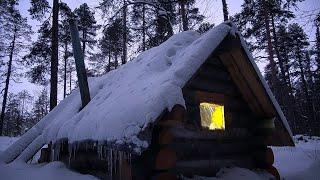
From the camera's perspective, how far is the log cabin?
447cm

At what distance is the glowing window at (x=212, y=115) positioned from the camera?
6.50 meters

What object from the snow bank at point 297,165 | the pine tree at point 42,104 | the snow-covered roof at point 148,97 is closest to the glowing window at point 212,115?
the snow-covered roof at point 148,97

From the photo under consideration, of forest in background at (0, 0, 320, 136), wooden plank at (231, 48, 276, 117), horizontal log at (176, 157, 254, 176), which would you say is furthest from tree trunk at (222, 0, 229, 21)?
horizontal log at (176, 157, 254, 176)

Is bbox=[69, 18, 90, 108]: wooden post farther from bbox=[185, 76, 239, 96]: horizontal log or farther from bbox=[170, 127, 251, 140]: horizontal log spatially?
bbox=[170, 127, 251, 140]: horizontal log

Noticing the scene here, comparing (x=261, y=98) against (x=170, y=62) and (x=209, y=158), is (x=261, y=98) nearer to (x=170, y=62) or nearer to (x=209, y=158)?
(x=209, y=158)

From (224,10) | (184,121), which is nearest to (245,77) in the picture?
(184,121)

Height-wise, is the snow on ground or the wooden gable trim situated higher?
the wooden gable trim

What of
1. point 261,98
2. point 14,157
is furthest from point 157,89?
point 14,157

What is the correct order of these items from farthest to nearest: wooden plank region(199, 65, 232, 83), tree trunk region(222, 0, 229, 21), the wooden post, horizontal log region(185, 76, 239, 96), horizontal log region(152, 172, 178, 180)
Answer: tree trunk region(222, 0, 229, 21) < the wooden post < wooden plank region(199, 65, 232, 83) < horizontal log region(185, 76, 239, 96) < horizontal log region(152, 172, 178, 180)

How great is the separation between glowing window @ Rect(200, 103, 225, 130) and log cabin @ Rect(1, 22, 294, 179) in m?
0.02

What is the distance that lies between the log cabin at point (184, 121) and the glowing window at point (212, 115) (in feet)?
0.07

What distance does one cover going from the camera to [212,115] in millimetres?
6574

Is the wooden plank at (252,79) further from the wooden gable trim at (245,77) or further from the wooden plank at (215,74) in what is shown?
the wooden plank at (215,74)

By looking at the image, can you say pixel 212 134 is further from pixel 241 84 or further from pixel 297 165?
pixel 297 165
